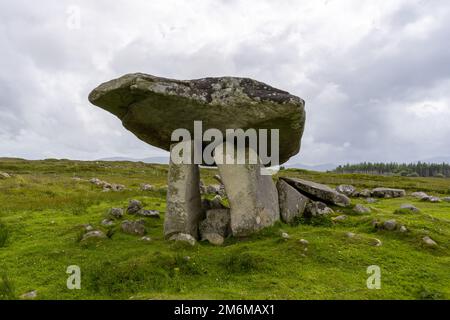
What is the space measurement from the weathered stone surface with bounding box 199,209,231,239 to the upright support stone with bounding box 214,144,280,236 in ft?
2.39

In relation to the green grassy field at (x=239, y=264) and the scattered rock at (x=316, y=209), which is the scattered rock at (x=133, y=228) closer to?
the green grassy field at (x=239, y=264)

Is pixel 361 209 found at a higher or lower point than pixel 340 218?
higher

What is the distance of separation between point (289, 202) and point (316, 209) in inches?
48.1

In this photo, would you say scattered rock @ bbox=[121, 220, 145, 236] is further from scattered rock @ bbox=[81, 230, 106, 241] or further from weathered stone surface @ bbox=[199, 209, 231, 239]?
weathered stone surface @ bbox=[199, 209, 231, 239]

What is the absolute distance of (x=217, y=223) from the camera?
1350cm

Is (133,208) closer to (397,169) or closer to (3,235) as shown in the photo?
(3,235)

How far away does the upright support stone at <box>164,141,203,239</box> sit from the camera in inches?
506

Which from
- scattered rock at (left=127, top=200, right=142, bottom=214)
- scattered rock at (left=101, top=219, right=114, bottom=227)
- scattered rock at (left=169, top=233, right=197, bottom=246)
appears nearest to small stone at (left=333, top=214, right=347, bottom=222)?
scattered rock at (left=169, top=233, right=197, bottom=246)

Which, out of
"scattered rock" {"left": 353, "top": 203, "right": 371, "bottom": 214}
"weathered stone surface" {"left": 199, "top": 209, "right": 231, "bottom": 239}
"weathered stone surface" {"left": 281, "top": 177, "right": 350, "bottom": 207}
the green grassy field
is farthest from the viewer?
"weathered stone surface" {"left": 281, "top": 177, "right": 350, "bottom": 207}

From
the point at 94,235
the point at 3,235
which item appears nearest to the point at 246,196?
the point at 94,235

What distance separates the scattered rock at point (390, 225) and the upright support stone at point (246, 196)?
3.65 meters

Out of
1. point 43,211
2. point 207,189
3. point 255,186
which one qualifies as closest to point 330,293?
point 255,186
